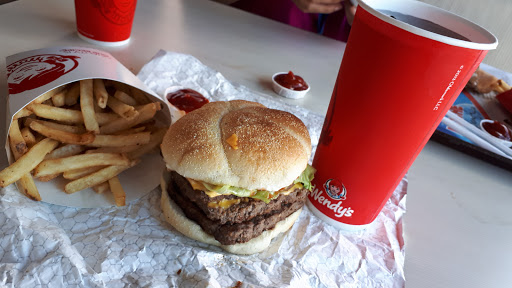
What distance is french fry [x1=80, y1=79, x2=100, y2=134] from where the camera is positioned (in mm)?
1628

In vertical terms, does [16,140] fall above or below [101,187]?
above

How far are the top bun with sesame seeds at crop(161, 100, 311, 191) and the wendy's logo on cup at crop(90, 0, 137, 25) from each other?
118 cm

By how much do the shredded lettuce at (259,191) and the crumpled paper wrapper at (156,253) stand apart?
223mm

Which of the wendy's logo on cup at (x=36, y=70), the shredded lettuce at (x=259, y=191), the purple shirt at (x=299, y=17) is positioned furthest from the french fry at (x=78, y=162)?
the purple shirt at (x=299, y=17)

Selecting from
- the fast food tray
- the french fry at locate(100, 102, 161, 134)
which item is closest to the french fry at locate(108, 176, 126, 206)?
the french fry at locate(100, 102, 161, 134)

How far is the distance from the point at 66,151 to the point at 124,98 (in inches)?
14.3

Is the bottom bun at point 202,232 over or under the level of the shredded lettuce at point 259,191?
under

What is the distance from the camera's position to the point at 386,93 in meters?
1.29

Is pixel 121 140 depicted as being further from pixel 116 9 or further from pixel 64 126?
pixel 116 9

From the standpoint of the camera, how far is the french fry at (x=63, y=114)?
153cm

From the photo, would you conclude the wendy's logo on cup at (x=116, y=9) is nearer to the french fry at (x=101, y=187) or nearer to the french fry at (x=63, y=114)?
the french fry at (x=63, y=114)

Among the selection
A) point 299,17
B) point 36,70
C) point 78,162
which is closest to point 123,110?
point 78,162

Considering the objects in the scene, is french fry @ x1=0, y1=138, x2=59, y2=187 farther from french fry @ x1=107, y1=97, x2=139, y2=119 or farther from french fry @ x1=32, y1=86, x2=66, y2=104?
french fry @ x1=107, y1=97, x2=139, y2=119

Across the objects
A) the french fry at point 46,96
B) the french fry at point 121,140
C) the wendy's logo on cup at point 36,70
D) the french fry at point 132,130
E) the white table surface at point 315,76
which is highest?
the wendy's logo on cup at point 36,70
